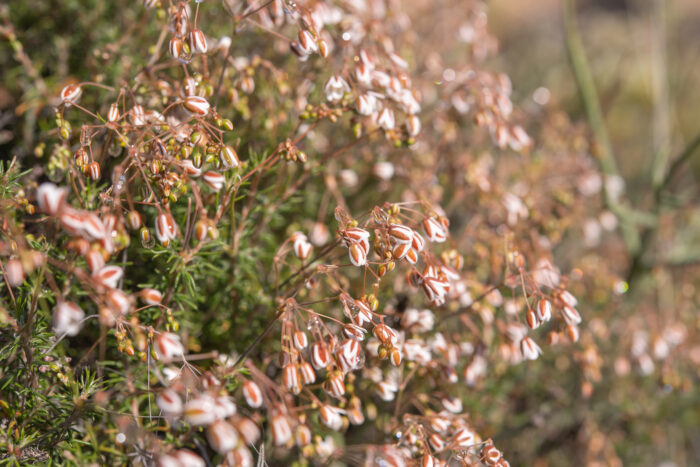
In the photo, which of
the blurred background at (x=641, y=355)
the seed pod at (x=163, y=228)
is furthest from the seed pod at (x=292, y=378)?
the blurred background at (x=641, y=355)

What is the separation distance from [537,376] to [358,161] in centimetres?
98

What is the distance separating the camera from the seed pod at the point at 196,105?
3.24 ft

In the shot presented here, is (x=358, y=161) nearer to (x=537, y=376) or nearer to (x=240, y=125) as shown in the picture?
(x=240, y=125)

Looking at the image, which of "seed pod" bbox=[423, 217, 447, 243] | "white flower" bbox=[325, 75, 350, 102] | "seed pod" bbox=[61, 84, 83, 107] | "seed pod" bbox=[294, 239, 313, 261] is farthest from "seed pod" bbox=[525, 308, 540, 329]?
"seed pod" bbox=[61, 84, 83, 107]

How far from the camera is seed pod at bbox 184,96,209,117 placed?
0.99 metres

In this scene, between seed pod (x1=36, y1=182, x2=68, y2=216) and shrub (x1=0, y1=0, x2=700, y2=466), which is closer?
seed pod (x1=36, y1=182, x2=68, y2=216)

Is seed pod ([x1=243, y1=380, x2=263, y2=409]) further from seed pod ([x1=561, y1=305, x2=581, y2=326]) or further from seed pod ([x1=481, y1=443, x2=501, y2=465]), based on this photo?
seed pod ([x1=561, y1=305, x2=581, y2=326])

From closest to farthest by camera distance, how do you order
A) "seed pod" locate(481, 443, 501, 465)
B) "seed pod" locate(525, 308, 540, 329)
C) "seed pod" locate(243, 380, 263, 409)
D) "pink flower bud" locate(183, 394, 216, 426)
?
1. "pink flower bud" locate(183, 394, 216, 426)
2. "seed pod" locate(243, 380, 263, 409)
3. "seed pod" locate(481, 443, 501, 465)
4. "seed pod" locate(525, 308, 540, 329)

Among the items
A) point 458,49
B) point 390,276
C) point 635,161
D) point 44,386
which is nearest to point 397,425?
point 390,276

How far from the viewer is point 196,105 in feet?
3.24

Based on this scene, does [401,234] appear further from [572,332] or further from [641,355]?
[641,355]

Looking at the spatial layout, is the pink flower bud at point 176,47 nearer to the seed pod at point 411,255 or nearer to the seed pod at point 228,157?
the seed pod at point 228,157

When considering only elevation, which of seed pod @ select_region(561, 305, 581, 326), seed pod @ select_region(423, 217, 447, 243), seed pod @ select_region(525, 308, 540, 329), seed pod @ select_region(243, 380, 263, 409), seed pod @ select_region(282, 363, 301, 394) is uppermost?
seed pod @ select_region(423, 217, 447, 243)

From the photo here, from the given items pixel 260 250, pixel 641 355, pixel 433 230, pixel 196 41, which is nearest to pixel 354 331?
pixel 433 230
